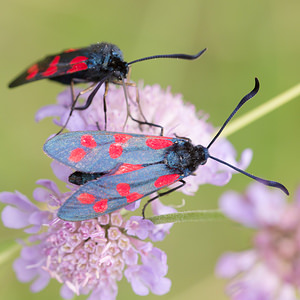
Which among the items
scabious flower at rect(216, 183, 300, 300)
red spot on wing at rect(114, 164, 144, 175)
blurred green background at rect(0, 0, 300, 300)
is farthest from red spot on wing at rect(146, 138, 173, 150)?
blurred green background at rect(0, 0, 300, 300)

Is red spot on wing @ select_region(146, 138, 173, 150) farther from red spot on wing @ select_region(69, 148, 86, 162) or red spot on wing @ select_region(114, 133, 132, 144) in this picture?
red spot on wing @ select_region(69, 148, 86, 162)

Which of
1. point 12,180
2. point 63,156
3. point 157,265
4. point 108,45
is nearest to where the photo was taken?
point 63,156

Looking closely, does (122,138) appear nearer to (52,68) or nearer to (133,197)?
(133,197)

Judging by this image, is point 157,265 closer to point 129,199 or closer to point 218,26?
point 129,199

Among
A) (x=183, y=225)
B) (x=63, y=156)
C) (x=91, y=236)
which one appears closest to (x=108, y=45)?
(x=63, y=156)

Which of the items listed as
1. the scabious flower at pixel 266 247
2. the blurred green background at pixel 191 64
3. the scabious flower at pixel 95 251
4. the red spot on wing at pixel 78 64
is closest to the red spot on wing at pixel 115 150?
the scabious flower at pixel 95 251

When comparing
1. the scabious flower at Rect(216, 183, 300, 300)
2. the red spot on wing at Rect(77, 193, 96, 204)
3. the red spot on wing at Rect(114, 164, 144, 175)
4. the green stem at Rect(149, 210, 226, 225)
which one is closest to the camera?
the scabious flower at Rect(216, 183, 300, 300)

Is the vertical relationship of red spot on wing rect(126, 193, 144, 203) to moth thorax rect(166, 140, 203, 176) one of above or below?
below

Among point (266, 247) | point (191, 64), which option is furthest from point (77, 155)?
point (191, 64)
